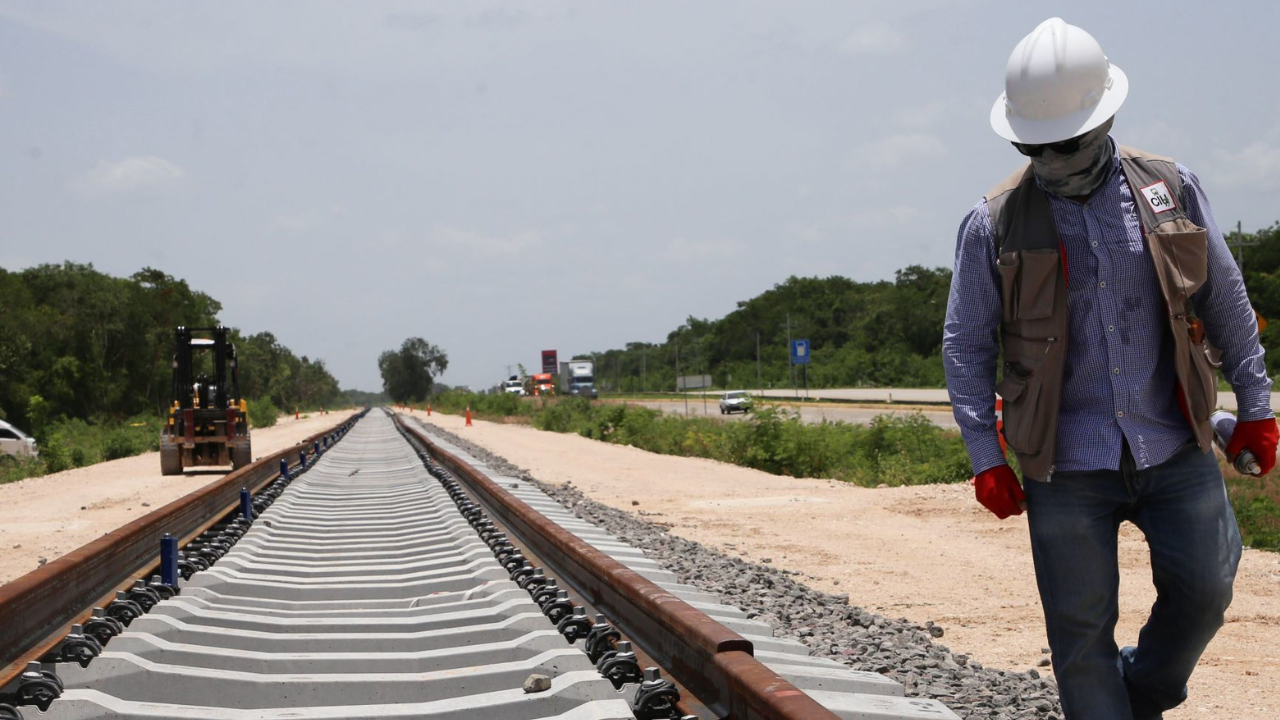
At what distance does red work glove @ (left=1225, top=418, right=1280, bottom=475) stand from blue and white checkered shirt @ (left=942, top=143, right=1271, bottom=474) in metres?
0.02

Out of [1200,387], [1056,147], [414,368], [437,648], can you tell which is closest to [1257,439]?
[1200,387]

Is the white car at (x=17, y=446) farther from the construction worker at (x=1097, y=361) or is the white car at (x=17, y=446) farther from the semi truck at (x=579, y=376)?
the semi truck at (x=579, y=376)

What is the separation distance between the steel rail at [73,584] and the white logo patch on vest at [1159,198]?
3.92 metres

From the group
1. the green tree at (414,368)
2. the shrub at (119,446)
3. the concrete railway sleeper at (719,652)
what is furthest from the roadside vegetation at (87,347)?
the green tree at (414,368)

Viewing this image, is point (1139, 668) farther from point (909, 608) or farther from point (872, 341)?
point (872, 341)

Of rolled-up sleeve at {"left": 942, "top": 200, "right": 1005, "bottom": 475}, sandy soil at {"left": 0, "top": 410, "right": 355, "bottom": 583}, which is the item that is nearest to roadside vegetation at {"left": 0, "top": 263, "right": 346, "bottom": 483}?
sandy soil at {"left": 0, "top": 410, "right": 355, "bottom": 583}

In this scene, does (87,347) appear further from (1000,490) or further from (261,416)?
(1000,490)

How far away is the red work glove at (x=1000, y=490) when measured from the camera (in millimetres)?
3078

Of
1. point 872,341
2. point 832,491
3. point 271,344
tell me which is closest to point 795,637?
point 832,491

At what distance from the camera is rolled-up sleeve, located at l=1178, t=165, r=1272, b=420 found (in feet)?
10.1

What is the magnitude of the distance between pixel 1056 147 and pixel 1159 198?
0.29 metres

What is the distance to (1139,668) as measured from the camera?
3.36 metres

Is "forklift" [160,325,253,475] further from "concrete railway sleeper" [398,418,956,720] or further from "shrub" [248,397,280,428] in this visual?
"shrub" [248,397,280,428]

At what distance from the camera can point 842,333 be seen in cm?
10425
